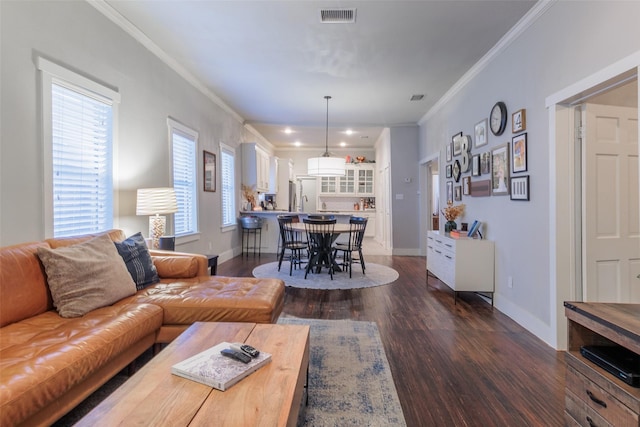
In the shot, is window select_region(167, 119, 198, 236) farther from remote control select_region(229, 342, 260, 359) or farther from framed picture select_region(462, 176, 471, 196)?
framed picture select_region(462, 176, 471, 196)

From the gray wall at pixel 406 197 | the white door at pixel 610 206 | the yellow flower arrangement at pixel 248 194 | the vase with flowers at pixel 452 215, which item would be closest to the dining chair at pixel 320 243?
the vase with flowers at pixel 452 215

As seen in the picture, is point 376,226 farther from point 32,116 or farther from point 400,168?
point 32,116

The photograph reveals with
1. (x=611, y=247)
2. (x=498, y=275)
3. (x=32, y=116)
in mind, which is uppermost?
(x=32, y=116)

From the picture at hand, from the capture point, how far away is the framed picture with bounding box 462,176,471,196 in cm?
397

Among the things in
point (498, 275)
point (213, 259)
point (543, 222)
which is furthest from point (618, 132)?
point (213, 259)

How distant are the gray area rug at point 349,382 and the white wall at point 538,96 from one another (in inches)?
56.4

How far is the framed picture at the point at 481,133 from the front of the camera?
352 cm

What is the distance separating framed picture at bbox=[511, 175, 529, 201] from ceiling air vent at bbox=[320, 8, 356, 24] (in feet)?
6.89

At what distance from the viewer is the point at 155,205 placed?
301 cm

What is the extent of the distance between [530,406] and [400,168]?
5.25 meters

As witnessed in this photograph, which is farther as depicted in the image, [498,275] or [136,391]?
[498,275]

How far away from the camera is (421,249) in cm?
641

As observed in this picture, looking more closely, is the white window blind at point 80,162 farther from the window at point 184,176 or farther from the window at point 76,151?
the window at point 184,176

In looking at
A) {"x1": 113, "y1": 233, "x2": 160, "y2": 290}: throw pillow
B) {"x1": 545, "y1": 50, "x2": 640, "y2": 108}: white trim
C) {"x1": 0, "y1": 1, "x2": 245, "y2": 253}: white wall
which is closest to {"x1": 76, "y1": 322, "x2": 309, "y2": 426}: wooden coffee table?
{"x1": 113, "y1": 233, "x2": 160, "y2": 290}: throw pillow
